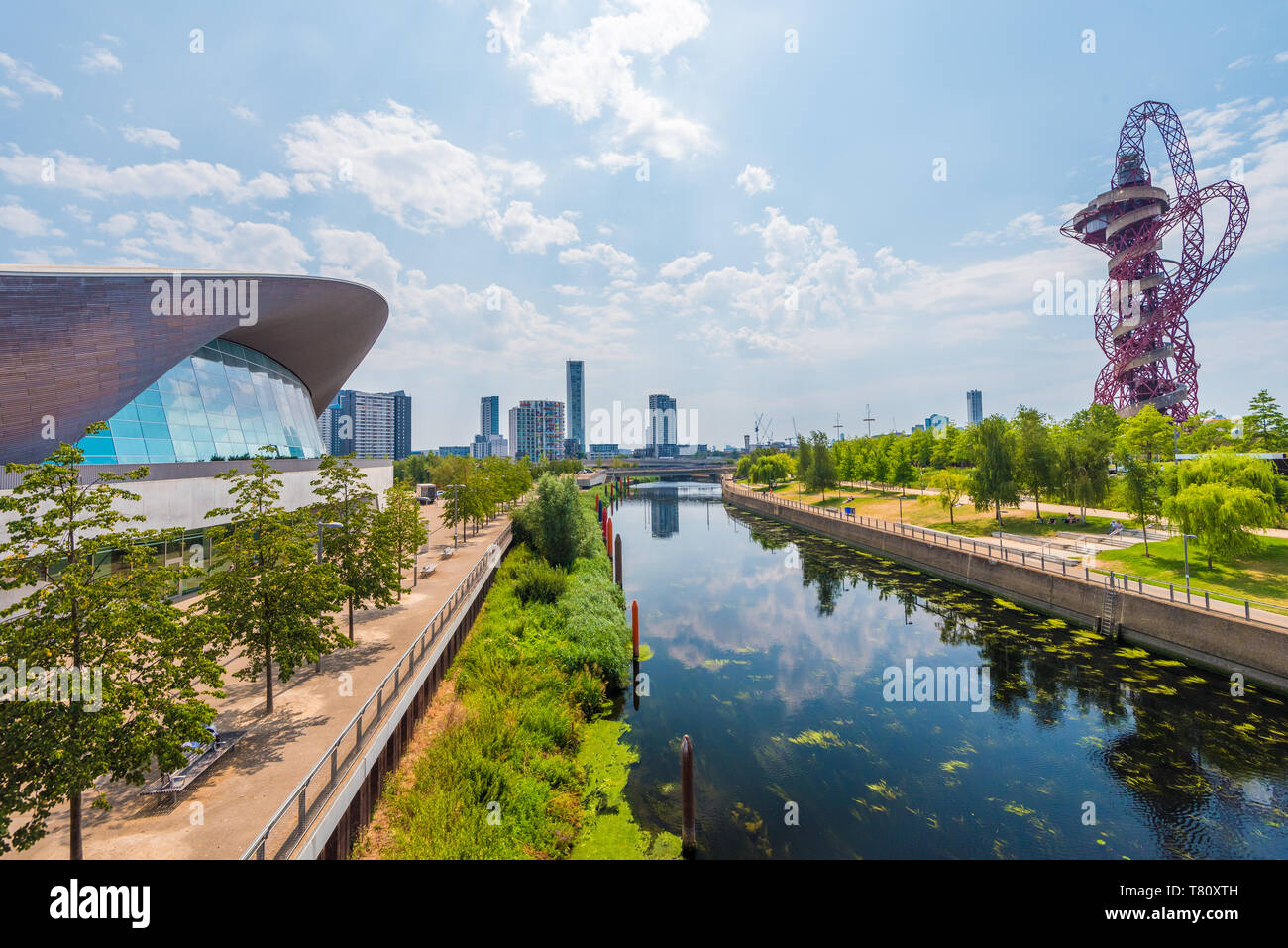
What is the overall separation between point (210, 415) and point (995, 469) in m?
50.1

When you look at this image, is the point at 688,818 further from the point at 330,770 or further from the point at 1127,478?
the point at 1127,478

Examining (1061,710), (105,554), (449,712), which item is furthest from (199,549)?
(1061,710)

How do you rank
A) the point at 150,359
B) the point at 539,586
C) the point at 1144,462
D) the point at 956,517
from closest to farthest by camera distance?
the point at 150,359
the point at 539,586
the point at 1144,462
the point at 956,517

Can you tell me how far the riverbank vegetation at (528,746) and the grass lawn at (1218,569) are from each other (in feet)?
80.5

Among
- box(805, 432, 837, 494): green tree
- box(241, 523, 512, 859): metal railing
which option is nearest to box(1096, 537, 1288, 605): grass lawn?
box(241, 523, 512, 859): metal railing

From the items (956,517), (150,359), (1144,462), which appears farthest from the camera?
(956,517)

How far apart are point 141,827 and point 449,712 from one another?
281 inches

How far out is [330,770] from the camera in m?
9.35

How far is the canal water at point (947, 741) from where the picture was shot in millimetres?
11766

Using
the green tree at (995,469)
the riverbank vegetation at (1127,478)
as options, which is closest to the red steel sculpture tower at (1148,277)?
the riverbank vegetation at (1127,478)

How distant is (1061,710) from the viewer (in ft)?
56.4

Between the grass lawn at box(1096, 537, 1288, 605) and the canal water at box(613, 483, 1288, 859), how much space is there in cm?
459

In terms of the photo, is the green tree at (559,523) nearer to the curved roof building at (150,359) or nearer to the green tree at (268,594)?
the curved roof building at (150,359)

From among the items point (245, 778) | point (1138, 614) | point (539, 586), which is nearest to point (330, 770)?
point (245, 778)
